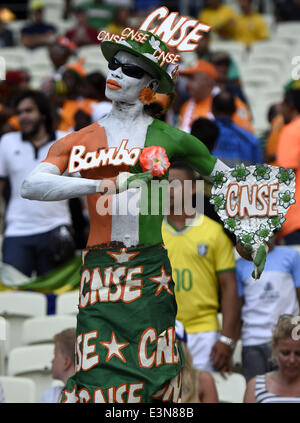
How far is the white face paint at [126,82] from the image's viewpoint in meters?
4.64

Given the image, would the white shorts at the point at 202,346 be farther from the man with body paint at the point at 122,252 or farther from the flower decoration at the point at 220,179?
the flower decoration at the point at 220,179

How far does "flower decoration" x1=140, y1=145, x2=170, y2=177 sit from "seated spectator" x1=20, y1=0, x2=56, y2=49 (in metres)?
9.92

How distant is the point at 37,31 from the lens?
561 inches

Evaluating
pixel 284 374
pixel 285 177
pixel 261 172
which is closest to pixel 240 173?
pixel 261 172

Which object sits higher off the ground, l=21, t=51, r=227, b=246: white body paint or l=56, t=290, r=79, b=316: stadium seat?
l=21, t=51, r=227, b=246: white body paint

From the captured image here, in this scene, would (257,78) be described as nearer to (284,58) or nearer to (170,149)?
(284,58)

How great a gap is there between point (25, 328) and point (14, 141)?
156 centimetres

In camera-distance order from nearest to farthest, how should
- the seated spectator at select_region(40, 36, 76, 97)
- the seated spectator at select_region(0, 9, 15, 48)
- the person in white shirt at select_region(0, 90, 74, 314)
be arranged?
1. the person in white shirt at select_region(0, 90, 74, 314)
2. the seated spectator at select_region(40, 36, 76, 97)
3. the seated spectator at select_region(0, 9, 15, 48)

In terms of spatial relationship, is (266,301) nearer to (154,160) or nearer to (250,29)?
(154,160)

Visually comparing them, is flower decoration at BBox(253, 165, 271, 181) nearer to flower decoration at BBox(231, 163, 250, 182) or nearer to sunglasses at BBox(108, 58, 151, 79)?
flower decoration at BBox(231, 163, 250, 182)

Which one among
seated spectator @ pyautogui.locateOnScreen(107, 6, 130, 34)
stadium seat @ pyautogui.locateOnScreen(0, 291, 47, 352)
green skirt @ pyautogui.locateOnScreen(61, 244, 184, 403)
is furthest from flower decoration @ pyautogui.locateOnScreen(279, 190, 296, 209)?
seated spectator @ pyautogui.locateOnScreen(107, 6, 130, 34)

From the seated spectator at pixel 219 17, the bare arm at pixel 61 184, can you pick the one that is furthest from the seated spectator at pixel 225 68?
the bare arm at pixel 61 184

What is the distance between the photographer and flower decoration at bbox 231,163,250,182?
4625mm

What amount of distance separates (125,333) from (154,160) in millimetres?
733
